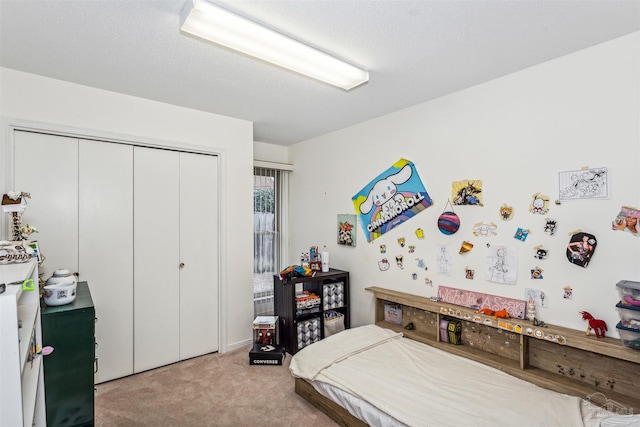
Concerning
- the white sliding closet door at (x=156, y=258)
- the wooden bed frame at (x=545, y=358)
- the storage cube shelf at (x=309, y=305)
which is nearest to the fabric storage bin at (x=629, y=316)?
the wooden bed frame at (x=545, y=358)

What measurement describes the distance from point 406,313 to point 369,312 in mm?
461

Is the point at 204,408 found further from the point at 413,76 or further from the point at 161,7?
the point at 413,76

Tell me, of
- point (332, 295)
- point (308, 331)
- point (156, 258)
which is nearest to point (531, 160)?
point (332, 295)

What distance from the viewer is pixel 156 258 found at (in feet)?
10.1

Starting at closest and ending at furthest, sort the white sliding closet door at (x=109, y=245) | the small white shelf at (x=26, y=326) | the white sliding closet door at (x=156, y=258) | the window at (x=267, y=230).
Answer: the small white shelf at (x=26, y=326), the white sliding closet door at (x=109, y=245), the white sliding closet door at (x=156, y=258), the window at (x=267, y=230)

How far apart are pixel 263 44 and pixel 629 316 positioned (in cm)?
262

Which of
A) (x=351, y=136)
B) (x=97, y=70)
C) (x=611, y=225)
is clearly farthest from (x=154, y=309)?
(x=611, y=225)

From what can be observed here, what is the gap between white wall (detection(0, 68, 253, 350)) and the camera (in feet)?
8.00

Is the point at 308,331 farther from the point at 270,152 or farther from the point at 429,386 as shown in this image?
the point at 270,152

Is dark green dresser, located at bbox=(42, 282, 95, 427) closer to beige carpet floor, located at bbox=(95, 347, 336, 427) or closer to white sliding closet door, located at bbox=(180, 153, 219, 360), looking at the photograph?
beige carpet floor, located at bbox=(95, 347, 336, 427)

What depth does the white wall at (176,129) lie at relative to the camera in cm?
244

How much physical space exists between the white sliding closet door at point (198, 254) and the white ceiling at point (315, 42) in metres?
0.77

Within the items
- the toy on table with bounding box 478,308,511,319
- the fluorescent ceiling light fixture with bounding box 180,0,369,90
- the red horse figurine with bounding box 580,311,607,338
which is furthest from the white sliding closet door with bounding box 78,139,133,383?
the red horse figurine with bounding box 580,311,607,338

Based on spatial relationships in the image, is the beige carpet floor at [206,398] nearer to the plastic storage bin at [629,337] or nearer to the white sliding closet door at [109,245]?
the white sliding closet door at [109,245]
